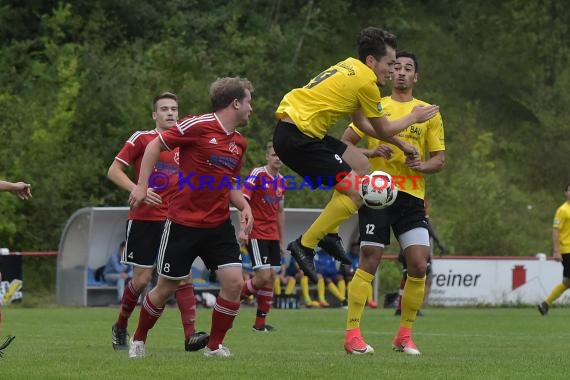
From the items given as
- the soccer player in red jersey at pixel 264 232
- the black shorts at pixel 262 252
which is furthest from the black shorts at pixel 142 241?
the black shorts at pixel 262 252

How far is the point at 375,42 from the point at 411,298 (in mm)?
2236

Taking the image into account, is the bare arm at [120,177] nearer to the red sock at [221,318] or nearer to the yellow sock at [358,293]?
the red sock at [221,318]

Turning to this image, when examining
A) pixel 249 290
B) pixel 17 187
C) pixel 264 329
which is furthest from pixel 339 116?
pixel 249 290

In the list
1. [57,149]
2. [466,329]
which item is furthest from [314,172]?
[57,149]

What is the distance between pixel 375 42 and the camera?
9156 millimetres

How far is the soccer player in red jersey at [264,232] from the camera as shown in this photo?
15.1 metres

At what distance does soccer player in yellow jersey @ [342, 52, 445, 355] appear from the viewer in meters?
9.80

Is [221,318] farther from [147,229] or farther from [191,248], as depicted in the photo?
[147,229]

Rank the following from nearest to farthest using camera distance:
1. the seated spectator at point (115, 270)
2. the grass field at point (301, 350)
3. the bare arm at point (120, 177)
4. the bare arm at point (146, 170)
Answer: the grass field at point (301, 350) < the bare arm at point (146, 170) < the bare arm at point (120, 177) < the seated spectator at point (115, 270)

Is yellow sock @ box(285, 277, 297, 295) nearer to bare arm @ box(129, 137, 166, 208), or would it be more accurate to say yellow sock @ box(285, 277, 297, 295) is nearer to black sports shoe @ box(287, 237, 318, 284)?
black sports shoe @ box(287, 237, 318, 284)

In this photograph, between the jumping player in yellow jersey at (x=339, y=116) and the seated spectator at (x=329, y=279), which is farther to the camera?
the seated spectator at (x=329, y=279)

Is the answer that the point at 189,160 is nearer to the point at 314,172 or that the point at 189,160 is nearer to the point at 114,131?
the point at 314,172

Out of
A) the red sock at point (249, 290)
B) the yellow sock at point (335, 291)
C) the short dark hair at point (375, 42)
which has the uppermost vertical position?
the short dark hair at point (375, 42)

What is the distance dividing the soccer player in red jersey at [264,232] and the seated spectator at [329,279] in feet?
27.2
